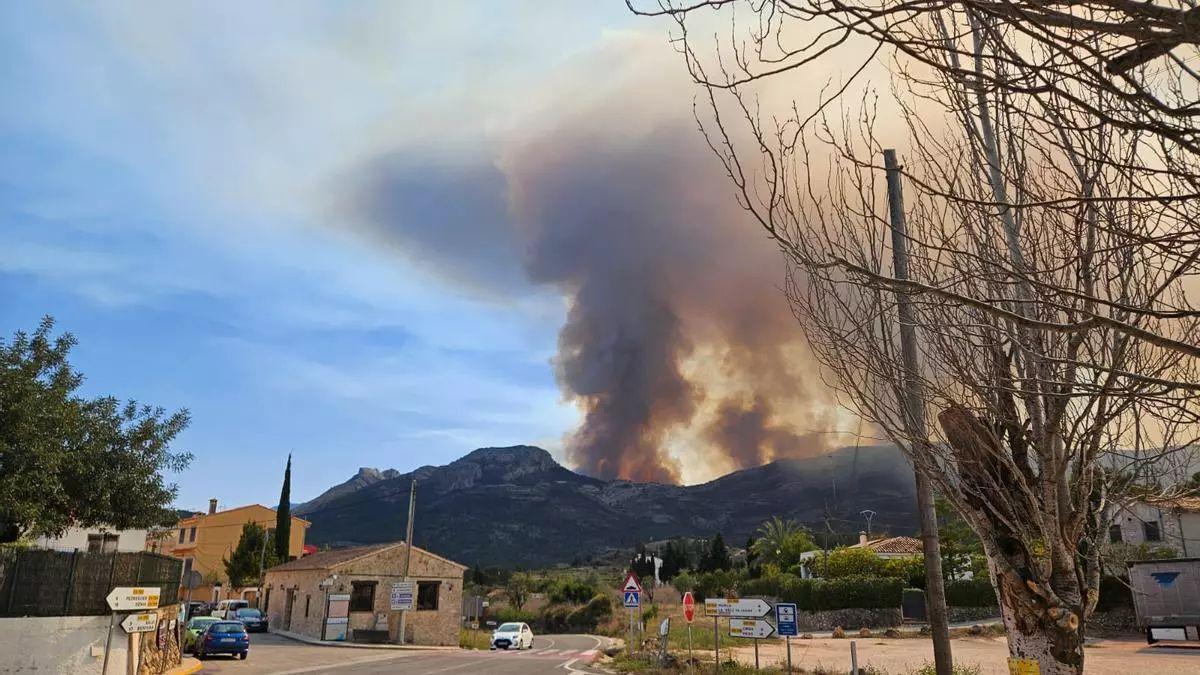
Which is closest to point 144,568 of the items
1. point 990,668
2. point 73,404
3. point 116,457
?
point 116,457

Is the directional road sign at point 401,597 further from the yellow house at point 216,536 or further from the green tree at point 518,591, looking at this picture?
the yellow house at point 216,536

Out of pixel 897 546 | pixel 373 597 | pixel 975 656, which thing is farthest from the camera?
pixel 897 546

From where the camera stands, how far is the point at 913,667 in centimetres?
1992

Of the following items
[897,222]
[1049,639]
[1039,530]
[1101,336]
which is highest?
[897,222]

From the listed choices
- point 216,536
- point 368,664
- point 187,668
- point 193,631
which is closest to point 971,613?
point 368,664

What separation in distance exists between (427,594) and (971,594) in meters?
30.5

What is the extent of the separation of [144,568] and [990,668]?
879 inches

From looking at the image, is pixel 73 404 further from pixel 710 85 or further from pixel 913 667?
pixel 913 667

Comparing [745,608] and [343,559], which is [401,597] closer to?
[343,559]

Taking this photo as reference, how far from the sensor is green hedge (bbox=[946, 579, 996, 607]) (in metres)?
41.4

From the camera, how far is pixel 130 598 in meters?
15.6

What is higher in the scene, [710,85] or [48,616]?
[710,85]

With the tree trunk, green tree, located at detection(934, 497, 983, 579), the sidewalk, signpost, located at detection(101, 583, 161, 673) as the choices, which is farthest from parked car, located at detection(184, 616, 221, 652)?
green tree, located at detection(934, 497, 983, 579)

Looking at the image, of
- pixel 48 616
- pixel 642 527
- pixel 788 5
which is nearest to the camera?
pixel 788 5
